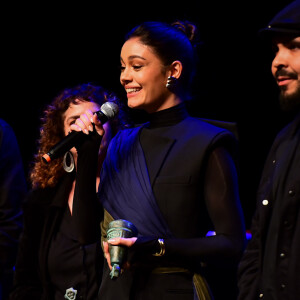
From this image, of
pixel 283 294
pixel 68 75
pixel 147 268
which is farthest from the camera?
pixel 68 75

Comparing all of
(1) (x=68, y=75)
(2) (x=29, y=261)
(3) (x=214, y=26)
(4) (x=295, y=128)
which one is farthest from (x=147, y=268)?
(1) (x=68, y=75)

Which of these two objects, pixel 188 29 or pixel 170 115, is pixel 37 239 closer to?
pixel 170 115

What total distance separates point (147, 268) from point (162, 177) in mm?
347

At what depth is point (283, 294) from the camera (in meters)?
1.67

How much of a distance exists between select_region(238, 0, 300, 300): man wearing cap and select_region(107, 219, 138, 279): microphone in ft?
1.28

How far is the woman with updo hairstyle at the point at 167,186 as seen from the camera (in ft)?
6.82

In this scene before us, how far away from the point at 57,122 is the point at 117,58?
1.18 meters

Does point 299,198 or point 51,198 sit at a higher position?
point 299,198

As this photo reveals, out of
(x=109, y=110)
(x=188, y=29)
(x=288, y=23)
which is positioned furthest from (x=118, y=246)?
(x=188, y=29)

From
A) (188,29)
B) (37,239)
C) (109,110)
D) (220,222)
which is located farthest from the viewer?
(37,239)

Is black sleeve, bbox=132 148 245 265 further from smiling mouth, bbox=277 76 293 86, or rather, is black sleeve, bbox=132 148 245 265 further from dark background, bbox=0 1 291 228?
dark background, bbox=0 1 291 228

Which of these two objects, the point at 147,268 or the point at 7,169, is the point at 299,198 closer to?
the point at 147,268

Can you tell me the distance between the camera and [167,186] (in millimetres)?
2180

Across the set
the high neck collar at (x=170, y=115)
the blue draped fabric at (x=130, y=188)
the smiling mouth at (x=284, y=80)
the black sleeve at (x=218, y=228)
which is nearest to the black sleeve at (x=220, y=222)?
the black sleeve at (x=218, y=228)
